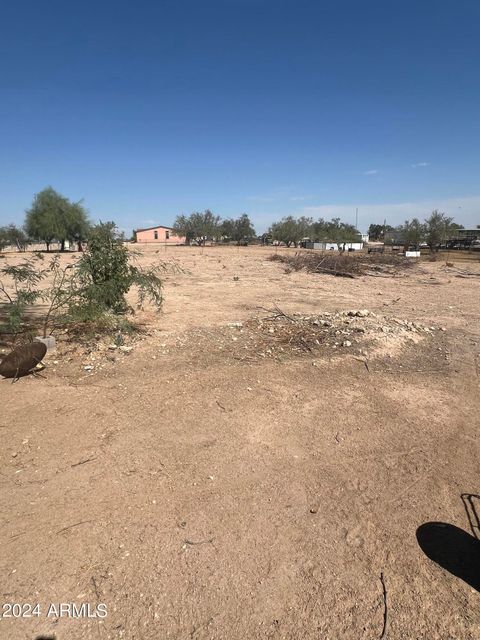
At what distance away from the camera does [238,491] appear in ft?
9.25

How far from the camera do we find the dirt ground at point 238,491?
1.97m

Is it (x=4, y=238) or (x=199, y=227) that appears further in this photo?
(x=199, y=227)

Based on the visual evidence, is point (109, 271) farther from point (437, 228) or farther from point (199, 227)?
point (199, 227)

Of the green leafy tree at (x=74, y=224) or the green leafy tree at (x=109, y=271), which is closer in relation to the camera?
the green leafy tree at (x=109, y=271)

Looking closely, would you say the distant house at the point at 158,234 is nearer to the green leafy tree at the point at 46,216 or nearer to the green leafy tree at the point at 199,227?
the green leafy tree at the point at 199,227

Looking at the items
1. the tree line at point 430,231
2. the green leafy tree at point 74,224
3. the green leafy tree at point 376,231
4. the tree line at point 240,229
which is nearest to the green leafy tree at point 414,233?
the tree line at point 430,231

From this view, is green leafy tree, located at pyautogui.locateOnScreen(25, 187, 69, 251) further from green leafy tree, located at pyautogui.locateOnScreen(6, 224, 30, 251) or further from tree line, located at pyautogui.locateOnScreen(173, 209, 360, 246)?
tree line, located at pyautogui.locateOnScreen(173, 209, 360, 246)

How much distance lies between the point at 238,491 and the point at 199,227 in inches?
2831

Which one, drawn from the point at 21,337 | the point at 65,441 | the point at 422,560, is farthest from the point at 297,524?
the point at 21,337

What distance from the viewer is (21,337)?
5.96 meters

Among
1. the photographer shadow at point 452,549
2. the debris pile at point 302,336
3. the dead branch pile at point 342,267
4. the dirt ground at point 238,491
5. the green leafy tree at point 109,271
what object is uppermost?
the green leafy tree at point 109,271

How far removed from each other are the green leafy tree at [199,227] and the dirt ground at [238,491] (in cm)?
6767

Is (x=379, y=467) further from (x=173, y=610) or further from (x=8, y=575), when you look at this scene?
(x=8, y=575)

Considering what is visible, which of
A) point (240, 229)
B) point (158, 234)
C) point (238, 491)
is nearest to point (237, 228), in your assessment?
point (240, 229)
